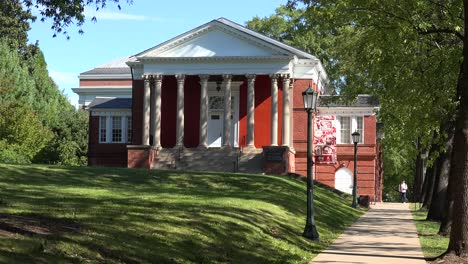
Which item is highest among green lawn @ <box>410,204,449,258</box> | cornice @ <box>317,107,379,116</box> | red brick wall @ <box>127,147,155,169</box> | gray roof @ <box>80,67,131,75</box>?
gray roof @ <box>80,67,131,75</box>

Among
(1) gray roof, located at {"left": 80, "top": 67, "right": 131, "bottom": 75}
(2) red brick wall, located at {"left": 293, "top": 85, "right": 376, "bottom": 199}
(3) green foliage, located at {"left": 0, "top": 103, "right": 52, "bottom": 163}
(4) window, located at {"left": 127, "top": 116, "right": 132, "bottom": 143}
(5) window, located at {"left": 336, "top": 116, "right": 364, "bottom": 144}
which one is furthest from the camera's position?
(1) gray roof, located at {"left": 80, "top": 67, "right": 131, "bottom": 75}

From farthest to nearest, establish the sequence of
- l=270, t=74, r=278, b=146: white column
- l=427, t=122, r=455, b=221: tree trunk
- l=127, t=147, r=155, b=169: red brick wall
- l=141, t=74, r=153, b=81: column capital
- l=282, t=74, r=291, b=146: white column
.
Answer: l=141, t=74, r=153, b=81: column capital
l=127, t=147, r=155, b=169: red brick wall
l=282, t=74, r=291, b=146: white column
l=270, t=74, r=278, b=146: white column
l=427, t=122, r=455, b=221: tree trunk

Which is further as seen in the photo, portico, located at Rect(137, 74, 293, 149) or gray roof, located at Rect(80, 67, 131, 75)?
gray roof, located at Rect(80, 67, 131, 75)

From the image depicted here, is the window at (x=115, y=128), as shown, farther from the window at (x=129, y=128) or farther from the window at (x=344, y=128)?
the window at (x=344, y=128)

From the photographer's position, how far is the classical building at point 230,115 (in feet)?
146

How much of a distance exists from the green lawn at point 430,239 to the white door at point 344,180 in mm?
21513

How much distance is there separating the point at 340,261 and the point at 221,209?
4632 millimetres

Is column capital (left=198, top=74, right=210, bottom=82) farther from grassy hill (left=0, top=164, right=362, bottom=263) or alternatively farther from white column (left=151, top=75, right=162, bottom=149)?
grassy hill (left=0, top=164, right=362, bottom=263)

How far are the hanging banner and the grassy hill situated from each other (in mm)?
21516

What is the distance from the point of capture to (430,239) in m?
19.8

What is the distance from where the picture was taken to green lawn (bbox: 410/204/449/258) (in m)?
16.5

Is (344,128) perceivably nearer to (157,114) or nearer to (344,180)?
(344,180)

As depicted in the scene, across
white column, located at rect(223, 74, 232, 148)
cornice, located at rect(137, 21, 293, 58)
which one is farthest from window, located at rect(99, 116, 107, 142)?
white column, located at rect(223, 74, 232, 148)

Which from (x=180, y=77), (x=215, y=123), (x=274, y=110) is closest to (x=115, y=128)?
(x=215, y=123)
